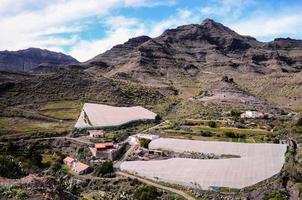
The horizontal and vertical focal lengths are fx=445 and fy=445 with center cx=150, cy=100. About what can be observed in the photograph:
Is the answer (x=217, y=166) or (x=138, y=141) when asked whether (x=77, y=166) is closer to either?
(x=138, y=141)

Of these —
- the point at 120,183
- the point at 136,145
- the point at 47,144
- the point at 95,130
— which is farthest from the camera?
the point at 95,130

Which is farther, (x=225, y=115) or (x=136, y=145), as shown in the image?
(x=225, y=115)

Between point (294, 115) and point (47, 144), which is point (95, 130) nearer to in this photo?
point (47, 144)

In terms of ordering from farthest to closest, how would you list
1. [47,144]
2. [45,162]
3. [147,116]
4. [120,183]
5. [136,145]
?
[147,116] < [47,144] < [136,145] < [45,162] < [120,183]

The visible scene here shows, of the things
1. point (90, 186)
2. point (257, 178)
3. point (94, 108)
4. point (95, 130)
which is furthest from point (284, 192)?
point (94, 108)

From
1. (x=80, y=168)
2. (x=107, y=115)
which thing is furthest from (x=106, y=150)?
(x=107, y=115)

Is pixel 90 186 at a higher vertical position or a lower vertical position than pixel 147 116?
lower
